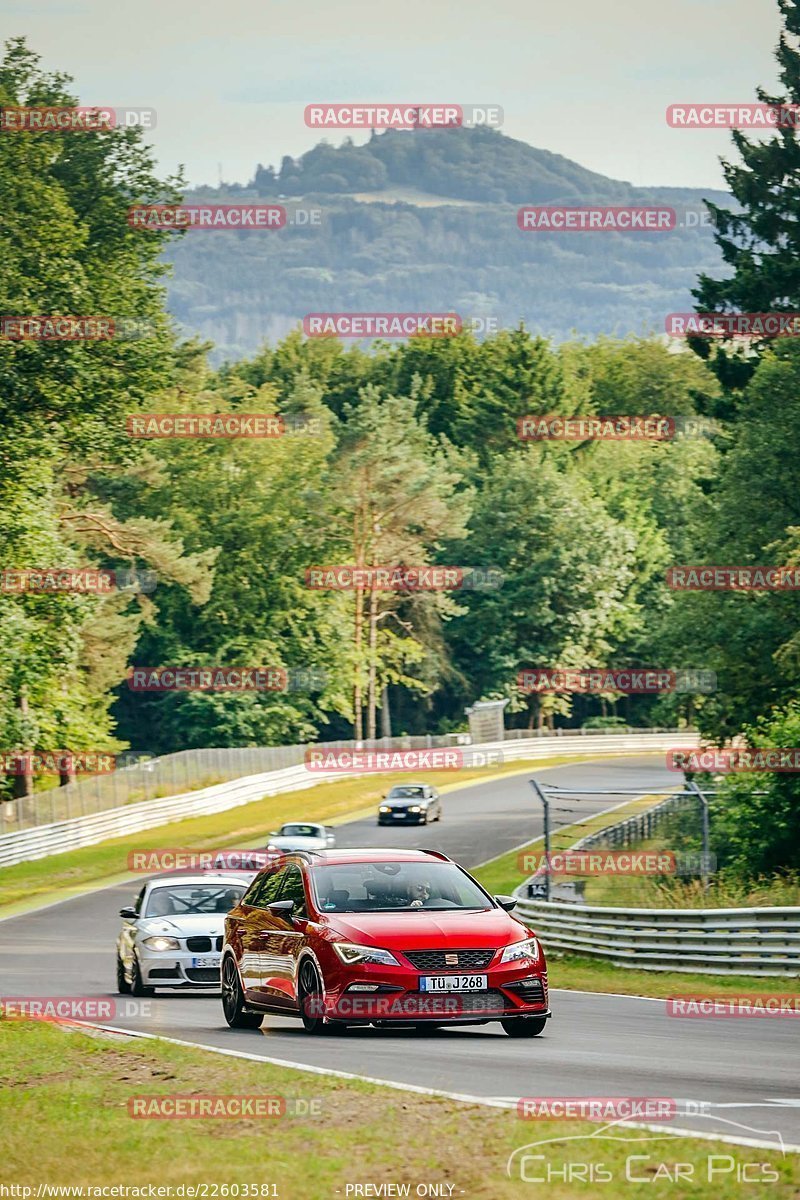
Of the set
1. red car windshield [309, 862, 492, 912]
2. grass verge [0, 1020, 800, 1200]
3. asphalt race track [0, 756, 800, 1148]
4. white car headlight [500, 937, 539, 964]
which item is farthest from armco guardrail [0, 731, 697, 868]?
grass verge [0, 1020, 800, 1200]

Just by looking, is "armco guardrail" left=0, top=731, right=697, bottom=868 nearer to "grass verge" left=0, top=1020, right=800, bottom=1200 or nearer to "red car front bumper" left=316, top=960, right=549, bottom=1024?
"red car front bumper" left=316, top=960, right=549, bottom=1024

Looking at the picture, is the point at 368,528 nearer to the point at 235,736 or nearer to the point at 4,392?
the point at 235,736

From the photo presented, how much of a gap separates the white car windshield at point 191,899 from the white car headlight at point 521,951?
8.57 metres

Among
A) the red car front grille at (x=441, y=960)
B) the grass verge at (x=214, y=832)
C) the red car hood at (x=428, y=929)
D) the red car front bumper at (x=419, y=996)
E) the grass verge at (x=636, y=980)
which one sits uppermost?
the red car hood at (x=428, y=929)

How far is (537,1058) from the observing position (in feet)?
43.0

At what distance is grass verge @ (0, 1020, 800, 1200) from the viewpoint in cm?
822

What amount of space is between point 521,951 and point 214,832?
160 ft

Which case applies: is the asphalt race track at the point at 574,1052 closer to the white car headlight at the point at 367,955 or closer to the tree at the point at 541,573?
the white car headlight at the point at 367,955

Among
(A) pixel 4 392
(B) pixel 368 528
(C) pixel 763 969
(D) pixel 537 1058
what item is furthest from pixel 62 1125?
(B) pixel 368 528

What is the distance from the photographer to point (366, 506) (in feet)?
323

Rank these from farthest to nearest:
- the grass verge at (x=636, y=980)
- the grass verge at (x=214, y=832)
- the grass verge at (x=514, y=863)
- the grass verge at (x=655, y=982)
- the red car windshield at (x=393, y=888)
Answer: the grass verge at (x=214, y=832) < the grass verge at (x=514, y=863) < the grass verge at (x=636, y=980) < the grass verge at (x=655, y=982) < the red car windshield at (x=393, y=888)

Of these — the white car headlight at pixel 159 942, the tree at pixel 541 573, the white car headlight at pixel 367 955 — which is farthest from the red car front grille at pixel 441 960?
the tree at pixel 541 573

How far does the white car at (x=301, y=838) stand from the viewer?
51781 millimetres

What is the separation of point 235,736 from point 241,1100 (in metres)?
81.5
